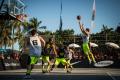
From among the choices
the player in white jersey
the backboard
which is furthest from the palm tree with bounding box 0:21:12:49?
the player in white jersey

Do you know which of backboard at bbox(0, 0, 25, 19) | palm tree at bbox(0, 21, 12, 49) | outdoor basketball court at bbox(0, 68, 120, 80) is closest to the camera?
outdoor basketball court at bbox(0, 68, 120, 80)

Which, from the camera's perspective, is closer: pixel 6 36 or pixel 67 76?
pixel 67 76

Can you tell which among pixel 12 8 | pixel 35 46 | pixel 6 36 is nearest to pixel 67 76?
pixel 35 46

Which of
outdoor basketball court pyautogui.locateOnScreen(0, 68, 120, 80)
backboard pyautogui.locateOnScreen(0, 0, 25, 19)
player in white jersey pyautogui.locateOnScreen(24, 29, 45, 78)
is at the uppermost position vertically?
backboard pyautogui.locateOnScreen(0, 0, 25, 19)

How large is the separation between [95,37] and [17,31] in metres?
38.5

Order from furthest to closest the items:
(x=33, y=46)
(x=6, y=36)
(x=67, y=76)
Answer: (x=6, y=36)
(x=67, y=76)
(x=33, y=46)

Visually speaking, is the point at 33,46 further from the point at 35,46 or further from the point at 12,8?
the point at 12,8

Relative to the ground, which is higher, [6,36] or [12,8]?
[6,36]

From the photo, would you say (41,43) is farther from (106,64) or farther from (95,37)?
(95,37)

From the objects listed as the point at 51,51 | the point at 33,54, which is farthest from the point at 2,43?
the point at 33,54

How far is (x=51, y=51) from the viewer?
55.7ft

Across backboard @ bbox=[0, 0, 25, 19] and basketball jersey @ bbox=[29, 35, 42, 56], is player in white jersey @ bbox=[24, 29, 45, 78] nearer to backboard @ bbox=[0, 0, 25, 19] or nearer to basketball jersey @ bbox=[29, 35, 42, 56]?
basketball jersey @ bbox=[29, 35, 42, 56]

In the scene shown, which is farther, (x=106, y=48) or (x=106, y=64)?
(x=106, y=48)

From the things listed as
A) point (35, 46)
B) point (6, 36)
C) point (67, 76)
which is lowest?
point (67, 76)
